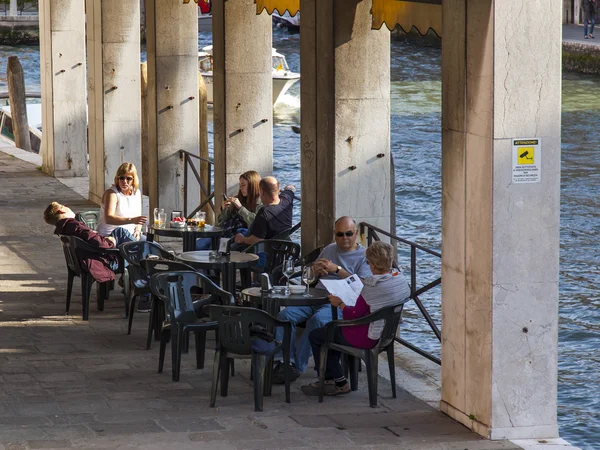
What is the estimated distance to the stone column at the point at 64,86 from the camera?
17812 mm

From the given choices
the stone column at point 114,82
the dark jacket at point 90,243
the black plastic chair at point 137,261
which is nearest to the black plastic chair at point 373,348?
the black plastic chair at point 137,261

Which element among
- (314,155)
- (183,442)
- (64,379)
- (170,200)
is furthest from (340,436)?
(170,200)

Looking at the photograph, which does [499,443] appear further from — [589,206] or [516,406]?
[589,206]

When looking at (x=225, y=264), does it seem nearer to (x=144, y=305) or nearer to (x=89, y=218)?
(x=144, y=305)

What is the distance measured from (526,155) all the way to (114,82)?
31.8ft

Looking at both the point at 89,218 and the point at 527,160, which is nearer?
the point at 527,160

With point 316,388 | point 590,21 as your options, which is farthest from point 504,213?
point 590,21

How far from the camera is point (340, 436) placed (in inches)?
267

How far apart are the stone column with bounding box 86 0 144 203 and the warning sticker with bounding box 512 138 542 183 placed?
956cm

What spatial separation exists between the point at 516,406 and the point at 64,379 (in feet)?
9.99

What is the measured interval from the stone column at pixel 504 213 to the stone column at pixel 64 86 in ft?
38.4

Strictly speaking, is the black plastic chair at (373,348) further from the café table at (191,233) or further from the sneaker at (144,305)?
the café table at (191,233)

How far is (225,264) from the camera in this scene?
29.2 ft

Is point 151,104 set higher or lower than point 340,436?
higher
